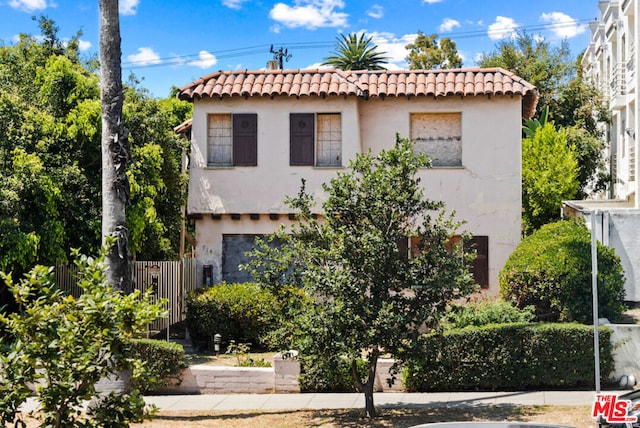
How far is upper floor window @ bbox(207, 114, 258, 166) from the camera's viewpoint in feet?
69.8

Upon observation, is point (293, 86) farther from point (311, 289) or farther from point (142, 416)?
point (142, 416)

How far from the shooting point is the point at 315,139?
21125 millimetres

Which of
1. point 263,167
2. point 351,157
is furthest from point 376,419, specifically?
point 263,167

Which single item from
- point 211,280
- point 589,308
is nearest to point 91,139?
point 211,280

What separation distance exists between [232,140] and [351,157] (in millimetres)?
3193

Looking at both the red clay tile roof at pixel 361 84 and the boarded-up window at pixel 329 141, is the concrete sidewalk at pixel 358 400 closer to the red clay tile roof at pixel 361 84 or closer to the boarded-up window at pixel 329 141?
the boarded-up window at pixel 329 141

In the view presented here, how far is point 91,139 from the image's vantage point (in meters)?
19.0

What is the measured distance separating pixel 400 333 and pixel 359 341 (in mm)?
691

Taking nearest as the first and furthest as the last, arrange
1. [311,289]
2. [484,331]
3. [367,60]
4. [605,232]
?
1. [311,289]
2. [484,331]
3. [605,232]
4. [367,60]

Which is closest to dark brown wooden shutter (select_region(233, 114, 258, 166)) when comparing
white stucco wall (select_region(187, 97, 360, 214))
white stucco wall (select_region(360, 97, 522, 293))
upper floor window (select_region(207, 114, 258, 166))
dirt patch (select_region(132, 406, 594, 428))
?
upper floor window (select_region(207, 114, 258, 166))

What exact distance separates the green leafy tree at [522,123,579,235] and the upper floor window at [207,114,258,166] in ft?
28.9

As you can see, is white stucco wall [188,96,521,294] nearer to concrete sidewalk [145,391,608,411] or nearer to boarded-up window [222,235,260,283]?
boarded-up window [222,235,260,283]

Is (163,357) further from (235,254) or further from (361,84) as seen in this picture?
(361,84)

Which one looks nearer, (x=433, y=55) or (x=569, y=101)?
(x=569, y=101)
